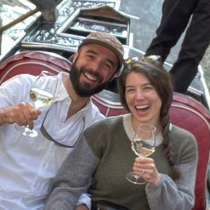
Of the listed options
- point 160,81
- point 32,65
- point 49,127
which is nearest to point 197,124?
point 160,81

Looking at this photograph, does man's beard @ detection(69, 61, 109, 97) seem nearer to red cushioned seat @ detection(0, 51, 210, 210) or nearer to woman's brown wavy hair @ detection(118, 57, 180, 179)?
woman's brown wavy hair @ detection(118, 57, 180, 179)

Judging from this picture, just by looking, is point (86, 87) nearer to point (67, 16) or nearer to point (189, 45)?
point (189, 45)

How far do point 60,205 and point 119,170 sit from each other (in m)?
0.24

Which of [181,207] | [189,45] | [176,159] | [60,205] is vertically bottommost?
[60,205]

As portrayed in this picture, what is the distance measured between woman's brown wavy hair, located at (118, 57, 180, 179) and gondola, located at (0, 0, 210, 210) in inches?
12.6

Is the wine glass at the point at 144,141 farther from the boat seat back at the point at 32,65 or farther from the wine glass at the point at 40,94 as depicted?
the boat seat back at the point at 32,65

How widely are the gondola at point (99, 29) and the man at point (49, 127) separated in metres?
0.29

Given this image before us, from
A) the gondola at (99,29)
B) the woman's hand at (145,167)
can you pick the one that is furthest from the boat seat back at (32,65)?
the woman's hand at (145,167)

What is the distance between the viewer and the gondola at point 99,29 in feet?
6.26

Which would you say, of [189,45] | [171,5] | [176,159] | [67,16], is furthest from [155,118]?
[67,16]

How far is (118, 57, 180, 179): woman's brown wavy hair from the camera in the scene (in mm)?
1575

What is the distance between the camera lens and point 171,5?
7.82 feet

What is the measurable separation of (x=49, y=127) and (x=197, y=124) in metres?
0.64

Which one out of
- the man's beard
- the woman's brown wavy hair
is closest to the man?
the man's beard
